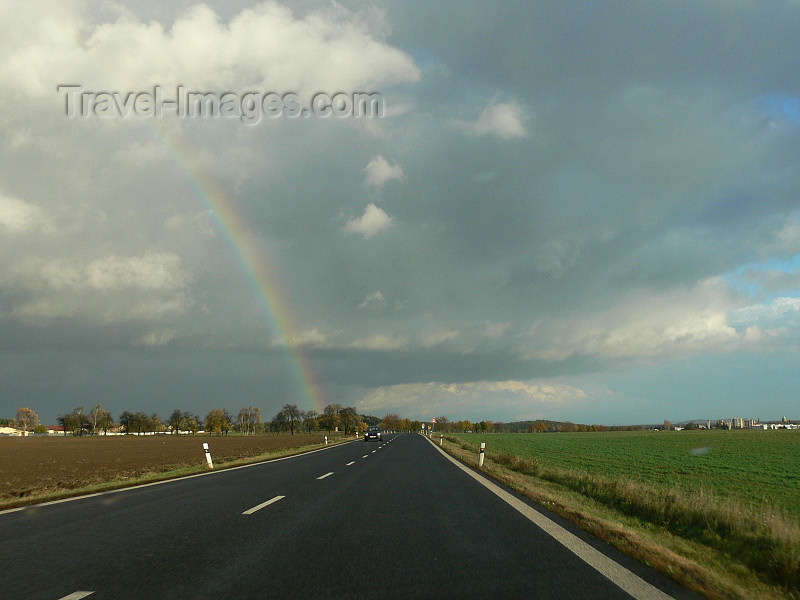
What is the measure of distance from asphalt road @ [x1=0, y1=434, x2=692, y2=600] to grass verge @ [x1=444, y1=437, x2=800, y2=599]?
1.32 feet

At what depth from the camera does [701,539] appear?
912 centimetres

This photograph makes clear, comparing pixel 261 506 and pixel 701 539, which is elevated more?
pixel 261 506

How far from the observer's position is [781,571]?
6250 mm

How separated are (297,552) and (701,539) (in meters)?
6.84

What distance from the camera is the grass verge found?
226 inches

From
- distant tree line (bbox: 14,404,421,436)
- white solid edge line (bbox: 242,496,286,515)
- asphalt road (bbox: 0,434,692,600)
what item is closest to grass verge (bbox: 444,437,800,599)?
asphalt road (bbox: 0,434,692,600)

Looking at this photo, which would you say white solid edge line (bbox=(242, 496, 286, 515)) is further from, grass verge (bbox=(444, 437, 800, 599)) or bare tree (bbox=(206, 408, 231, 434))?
bare tree (bbox=(206, 408, 231, 434))

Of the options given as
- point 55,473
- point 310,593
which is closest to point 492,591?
point 310,593

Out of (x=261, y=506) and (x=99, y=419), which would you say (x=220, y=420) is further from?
(x=261, y=506)

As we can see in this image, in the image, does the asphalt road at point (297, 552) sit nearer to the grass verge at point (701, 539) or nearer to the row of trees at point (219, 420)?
the grass verge at point (701, 539)

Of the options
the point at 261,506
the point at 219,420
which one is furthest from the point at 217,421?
the point at 261,506

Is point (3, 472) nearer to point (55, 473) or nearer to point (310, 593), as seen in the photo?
point (55, 473)

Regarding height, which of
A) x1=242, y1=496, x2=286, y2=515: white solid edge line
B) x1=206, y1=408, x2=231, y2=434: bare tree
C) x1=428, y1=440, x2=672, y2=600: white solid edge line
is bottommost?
x1=206, y1=408, x2=231, y2=434: bare tree

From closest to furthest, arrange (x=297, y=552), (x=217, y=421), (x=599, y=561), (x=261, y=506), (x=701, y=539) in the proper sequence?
(x=599, y=561) < (x=297, y=552) < (x=701, y=539) < (x=261, y=506) < (x=217, y=421)
